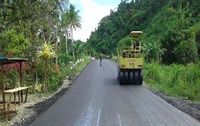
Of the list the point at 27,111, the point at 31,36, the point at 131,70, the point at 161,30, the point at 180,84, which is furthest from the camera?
the point at 161,30

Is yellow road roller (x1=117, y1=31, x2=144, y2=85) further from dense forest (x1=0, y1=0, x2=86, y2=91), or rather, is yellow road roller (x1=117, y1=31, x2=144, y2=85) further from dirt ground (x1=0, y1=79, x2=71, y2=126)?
dirt ground (x1=0, y1=79, x2=71, y2=126)

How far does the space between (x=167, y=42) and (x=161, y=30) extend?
19.7 m

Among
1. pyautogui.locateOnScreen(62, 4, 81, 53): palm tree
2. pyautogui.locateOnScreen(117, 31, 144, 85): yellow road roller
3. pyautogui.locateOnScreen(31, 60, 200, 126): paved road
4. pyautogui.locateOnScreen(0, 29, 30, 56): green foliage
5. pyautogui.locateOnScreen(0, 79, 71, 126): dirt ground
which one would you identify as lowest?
pyautogui.locateOnScreen(0, 79, 71, 126): dirt ground

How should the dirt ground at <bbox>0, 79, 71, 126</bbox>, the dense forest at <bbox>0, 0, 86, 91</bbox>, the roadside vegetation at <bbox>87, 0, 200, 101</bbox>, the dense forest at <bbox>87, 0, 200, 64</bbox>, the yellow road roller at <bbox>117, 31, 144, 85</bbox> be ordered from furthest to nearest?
1. the dense forest at <bbox>87, 0, 200, 64</bbox>
2. the yellow road roller at <bbox>117, 31, 144, 85</bbox>
3. the roadside vegetation at <bbox>87, 0, 200, 101</bbox>
4. the dense forest at <bbox>0, 0, 86, 91</bbox>
5. the dirt ground at <bbox>0, 79, 71, 126</bbox>

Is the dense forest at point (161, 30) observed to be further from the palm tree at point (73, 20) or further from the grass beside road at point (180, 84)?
the grass beside road at point (180, 84)

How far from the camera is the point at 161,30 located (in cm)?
8550

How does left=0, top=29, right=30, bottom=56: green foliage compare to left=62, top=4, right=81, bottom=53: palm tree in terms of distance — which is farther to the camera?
left=62, top=4, right=81, bottom=53: palm tree

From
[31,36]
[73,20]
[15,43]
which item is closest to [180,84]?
[31,36]

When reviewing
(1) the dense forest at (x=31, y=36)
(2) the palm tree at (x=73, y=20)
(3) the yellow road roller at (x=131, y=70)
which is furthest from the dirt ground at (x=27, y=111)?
(2) the palm tree at (x=73, y=20)

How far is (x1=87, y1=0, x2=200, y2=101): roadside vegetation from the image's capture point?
31.2 m

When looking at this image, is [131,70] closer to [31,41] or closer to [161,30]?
[31,41]

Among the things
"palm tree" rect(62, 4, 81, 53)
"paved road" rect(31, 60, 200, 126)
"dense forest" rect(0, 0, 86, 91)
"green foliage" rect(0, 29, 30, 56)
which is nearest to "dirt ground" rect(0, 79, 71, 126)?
"paved road" rect(31, 60, 200, 126)

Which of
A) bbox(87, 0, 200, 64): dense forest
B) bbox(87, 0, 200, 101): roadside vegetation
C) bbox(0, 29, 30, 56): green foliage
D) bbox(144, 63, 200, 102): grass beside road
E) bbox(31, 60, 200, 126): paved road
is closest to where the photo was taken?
bbox(31, 60, 200, 126): paved road

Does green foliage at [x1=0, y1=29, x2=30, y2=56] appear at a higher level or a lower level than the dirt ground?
higher
